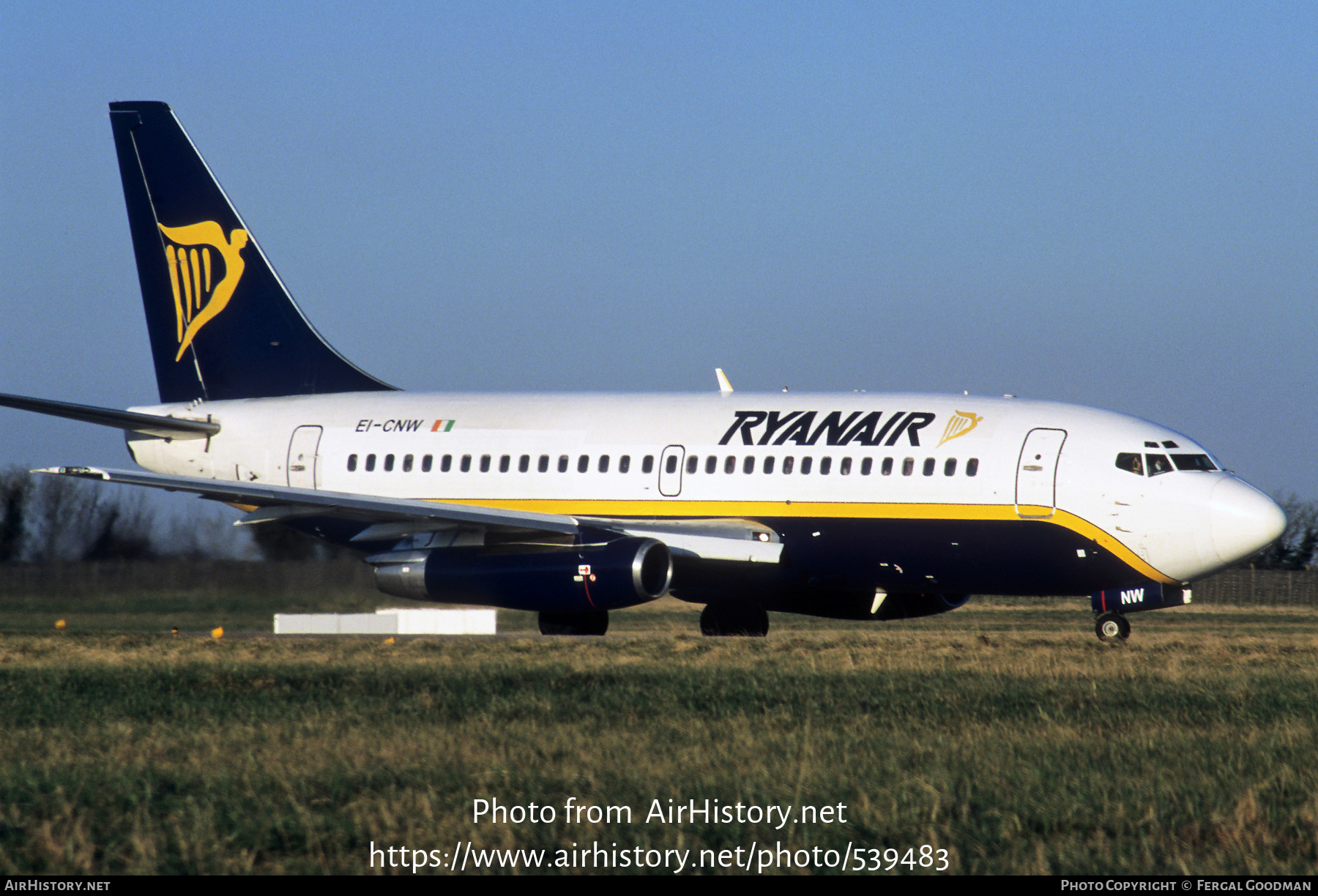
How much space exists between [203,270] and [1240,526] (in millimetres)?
18037

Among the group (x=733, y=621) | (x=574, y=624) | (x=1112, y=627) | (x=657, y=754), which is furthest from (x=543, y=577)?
(x=657, y=754)

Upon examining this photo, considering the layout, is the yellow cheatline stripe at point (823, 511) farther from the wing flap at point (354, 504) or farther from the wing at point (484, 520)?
the wing flap at point (354, 504)

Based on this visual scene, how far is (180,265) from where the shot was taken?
2784 cm

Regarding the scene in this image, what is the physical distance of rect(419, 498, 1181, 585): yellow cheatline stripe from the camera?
20.3 meters

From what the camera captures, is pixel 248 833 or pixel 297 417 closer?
pixel 248 833

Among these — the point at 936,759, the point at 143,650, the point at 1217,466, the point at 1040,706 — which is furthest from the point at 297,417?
the point at 936,759

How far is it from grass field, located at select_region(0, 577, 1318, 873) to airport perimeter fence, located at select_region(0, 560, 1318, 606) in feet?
27.7

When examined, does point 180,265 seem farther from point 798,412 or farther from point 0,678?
point 0,678

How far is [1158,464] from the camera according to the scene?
20391mm

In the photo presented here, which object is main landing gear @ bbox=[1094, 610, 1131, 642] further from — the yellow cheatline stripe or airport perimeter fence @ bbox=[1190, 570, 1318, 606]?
airport perimeter fence @ bbox=[1190, 570, 1318, 606]

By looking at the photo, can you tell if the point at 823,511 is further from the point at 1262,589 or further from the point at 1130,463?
the point at 1262,589
